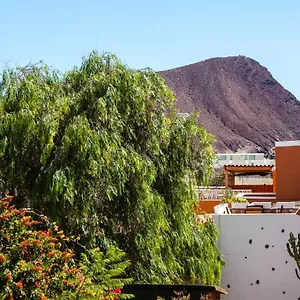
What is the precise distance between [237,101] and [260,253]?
4106 inches

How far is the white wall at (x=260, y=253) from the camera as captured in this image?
1634cm

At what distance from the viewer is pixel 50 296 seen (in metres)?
6.57

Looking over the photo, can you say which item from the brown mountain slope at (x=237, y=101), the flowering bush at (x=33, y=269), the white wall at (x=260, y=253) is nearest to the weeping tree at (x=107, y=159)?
the white wall at (x=260, y=253)

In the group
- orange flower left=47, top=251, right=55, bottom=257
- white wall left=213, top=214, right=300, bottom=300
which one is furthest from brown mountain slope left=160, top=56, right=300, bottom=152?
orange flower left=47, top=251, right=55, bottom=257

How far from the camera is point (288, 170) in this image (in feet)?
76.6

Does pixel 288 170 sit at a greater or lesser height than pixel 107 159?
lesser

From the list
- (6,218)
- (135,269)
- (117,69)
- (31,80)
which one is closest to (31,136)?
(31,80)

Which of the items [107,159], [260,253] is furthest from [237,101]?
[107,159]

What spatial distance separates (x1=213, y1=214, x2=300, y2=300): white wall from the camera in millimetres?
16344

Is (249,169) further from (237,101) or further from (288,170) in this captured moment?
(237,101)

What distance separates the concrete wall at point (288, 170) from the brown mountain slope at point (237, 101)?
252ft

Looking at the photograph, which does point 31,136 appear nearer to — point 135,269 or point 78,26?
point 135,269

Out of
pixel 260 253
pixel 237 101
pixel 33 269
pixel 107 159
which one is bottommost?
pixel 260 253

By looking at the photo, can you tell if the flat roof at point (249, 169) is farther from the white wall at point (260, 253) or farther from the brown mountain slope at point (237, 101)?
the brown mountain slope at point (237, 101)
